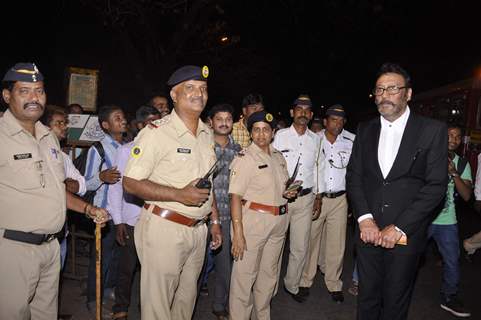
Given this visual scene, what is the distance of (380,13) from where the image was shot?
1167 centimetres

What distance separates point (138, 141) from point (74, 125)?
3.19 m

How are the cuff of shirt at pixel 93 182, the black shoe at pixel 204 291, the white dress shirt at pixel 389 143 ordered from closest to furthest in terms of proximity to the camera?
the white dress shirt at pixel 389 143 < the cuff of shirt at pixel 93 182 < the black shoe at pixel 204 291

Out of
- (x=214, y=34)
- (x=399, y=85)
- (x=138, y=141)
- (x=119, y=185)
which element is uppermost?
(x=214, y=34)

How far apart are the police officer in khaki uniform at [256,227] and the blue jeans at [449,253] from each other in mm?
2208

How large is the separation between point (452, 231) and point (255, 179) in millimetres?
2736

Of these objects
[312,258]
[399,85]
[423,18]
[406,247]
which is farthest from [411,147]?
[423,18]

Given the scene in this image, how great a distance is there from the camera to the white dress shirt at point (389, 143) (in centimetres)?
354

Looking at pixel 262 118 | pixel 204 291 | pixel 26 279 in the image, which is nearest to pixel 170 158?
pixel 26 279

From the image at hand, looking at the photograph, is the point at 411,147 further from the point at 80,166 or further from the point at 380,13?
the point at 380,13

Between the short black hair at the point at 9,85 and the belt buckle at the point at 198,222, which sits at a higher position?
the short black hair at the point at 9,85

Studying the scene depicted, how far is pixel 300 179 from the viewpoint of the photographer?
5.39 meters

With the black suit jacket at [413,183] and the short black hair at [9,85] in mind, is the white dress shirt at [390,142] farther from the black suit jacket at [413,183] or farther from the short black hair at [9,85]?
the short black hair at [9,85]

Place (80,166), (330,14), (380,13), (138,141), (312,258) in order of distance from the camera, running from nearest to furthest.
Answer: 1. (138,141)
2. (80,166)
3. (312,258)
4. (380,13)
5. (330,14)

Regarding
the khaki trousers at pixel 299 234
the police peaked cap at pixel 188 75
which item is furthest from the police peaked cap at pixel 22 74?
the khaki trousers at pixel 299 234
